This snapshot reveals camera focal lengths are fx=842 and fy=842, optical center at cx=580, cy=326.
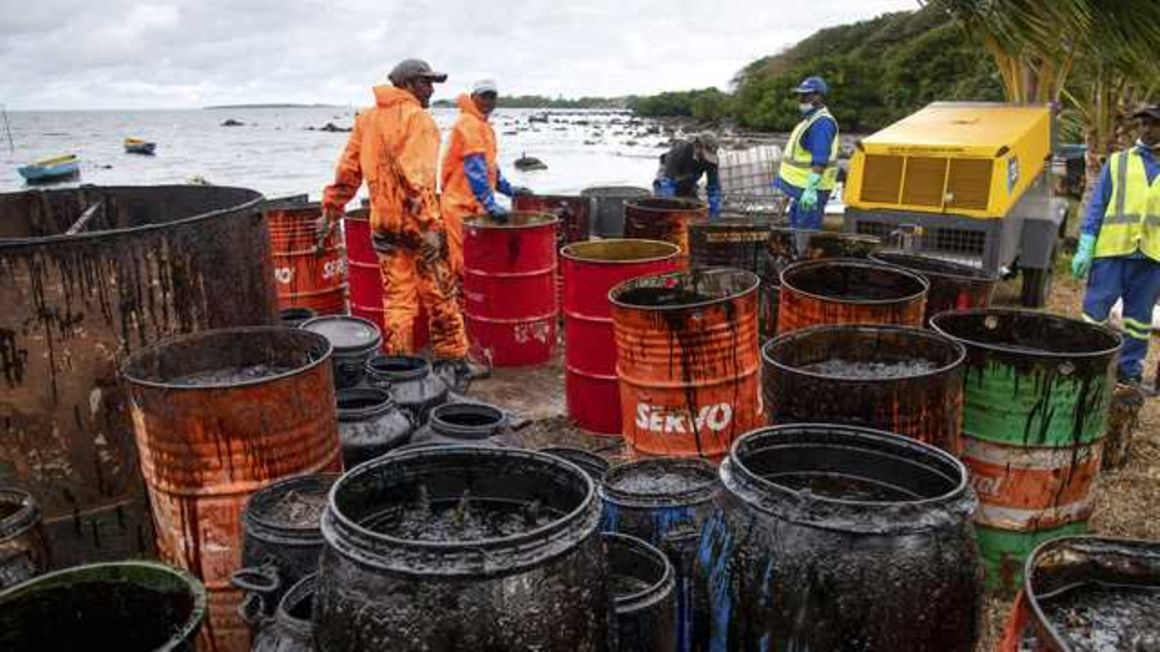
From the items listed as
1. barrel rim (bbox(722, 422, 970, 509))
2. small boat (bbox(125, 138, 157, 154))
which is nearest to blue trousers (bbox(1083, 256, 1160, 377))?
barrel rim (bbox(722, 422, 970, 509))

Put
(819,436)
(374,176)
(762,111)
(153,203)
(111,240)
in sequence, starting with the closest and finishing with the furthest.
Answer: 1. (819,436)
2. (111,240)
3. (153,203)
4. (374,176)
5. (762,111)

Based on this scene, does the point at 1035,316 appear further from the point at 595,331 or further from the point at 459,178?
the point at 459,178

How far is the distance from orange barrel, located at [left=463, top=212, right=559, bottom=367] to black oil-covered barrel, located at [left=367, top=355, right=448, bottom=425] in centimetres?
217

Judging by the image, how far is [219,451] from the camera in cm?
303

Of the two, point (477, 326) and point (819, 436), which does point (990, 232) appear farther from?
point (819, 436)

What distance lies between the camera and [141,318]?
139 inches

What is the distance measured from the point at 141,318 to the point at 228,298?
484 millimetres

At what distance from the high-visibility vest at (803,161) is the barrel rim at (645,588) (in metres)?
6.64

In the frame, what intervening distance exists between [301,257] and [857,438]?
228 inches

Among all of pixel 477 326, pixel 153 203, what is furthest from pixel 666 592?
pixel 477 326

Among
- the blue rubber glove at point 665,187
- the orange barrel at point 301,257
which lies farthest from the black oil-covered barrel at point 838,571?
the blue rubber glove at point 665,187

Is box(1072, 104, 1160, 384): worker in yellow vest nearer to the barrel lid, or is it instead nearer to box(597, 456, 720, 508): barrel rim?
box(597, 456, 720, 508): barrel rim

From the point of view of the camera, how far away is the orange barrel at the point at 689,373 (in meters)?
4.09

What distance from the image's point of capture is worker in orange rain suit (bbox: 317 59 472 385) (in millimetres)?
6094
